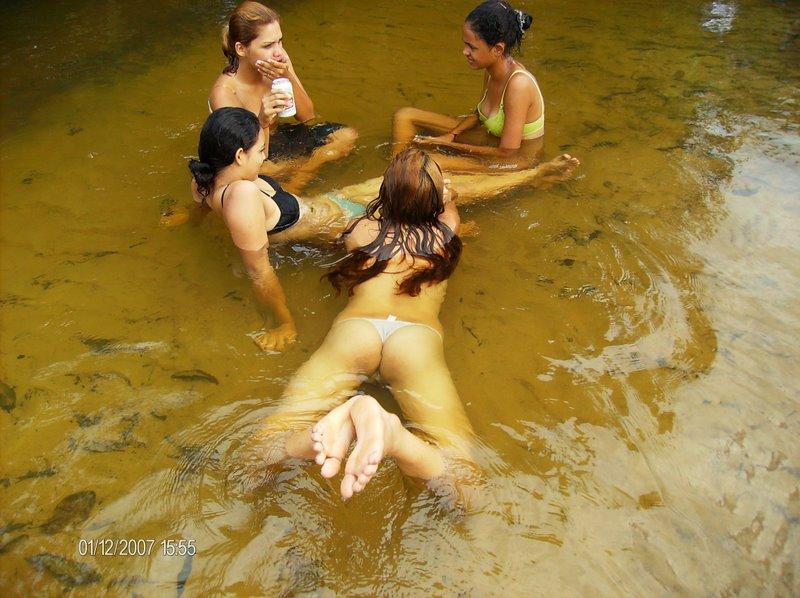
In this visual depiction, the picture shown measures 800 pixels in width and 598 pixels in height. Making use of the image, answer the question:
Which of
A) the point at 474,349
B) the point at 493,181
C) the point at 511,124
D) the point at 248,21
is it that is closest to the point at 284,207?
the point at 248,21

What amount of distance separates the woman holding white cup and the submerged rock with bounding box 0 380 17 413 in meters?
1.97

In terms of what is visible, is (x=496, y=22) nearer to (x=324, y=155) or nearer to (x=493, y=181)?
(x=493, y=181)

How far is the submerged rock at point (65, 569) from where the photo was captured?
2.19 metres

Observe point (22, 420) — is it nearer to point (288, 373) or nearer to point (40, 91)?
point (288, 373)

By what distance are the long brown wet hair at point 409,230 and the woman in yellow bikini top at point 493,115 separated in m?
1.31

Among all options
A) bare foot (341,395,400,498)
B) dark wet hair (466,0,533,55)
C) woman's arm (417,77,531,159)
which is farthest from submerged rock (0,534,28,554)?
dark wet hair (466,0,533,55)

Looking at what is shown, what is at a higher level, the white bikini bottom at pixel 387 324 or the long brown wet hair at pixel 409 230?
the long brown wet hair at pixel 409 230

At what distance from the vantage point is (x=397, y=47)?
19.3 feet

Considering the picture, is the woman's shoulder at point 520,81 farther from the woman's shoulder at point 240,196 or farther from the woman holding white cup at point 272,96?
the woman's shoulder at point 240,196

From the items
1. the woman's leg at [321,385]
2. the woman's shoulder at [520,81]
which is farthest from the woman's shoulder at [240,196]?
the woman's shoulder at [520,81]

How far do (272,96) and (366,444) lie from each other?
2.23 m

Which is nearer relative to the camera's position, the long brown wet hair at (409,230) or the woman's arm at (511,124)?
the long brown wet hair at (409,230)

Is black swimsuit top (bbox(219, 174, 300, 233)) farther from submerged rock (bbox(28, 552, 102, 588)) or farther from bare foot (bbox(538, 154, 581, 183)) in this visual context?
submerged rock (bbox(28, 552, 102, 588))

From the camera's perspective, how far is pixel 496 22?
3826mm
